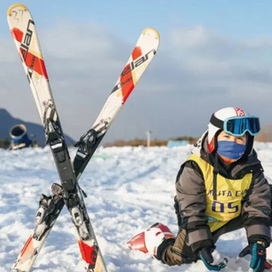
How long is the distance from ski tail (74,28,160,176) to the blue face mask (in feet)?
2.48

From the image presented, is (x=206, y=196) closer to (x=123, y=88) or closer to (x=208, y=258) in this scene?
(x=208, y=258)

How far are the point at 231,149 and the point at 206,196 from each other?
0.39 m

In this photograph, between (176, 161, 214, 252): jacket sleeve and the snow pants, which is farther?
the snow pants

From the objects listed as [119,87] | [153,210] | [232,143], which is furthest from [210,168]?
[153,210]

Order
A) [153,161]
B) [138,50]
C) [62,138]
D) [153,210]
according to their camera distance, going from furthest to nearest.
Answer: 1. [153,161]
2. [153,210]
3. [138,50]
4. [62,138]

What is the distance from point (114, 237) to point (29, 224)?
85cm

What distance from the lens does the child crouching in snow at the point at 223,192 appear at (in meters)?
3.01

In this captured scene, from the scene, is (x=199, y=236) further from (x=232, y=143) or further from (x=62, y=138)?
(x=62, y=138)

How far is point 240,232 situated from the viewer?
4.73 m

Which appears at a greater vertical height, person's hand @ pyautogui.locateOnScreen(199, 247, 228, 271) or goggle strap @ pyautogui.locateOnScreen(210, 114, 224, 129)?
goggle strap @ pyautogui.locateOnScreen(210, 114, 224, 129)

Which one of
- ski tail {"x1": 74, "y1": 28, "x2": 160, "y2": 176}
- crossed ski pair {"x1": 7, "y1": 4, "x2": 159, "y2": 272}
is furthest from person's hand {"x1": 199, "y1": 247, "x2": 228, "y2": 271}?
ski tail {"x1": 74, "y1": 28, "x2": 160, "y2": 176}

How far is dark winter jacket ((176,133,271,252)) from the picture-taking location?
10.1 ft

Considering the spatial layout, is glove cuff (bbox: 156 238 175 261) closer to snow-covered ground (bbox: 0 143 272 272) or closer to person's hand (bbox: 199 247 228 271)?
snow-covered ground (bbox: 0 143 272 272)

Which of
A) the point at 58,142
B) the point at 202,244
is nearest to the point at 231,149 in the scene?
the point at 202,244
